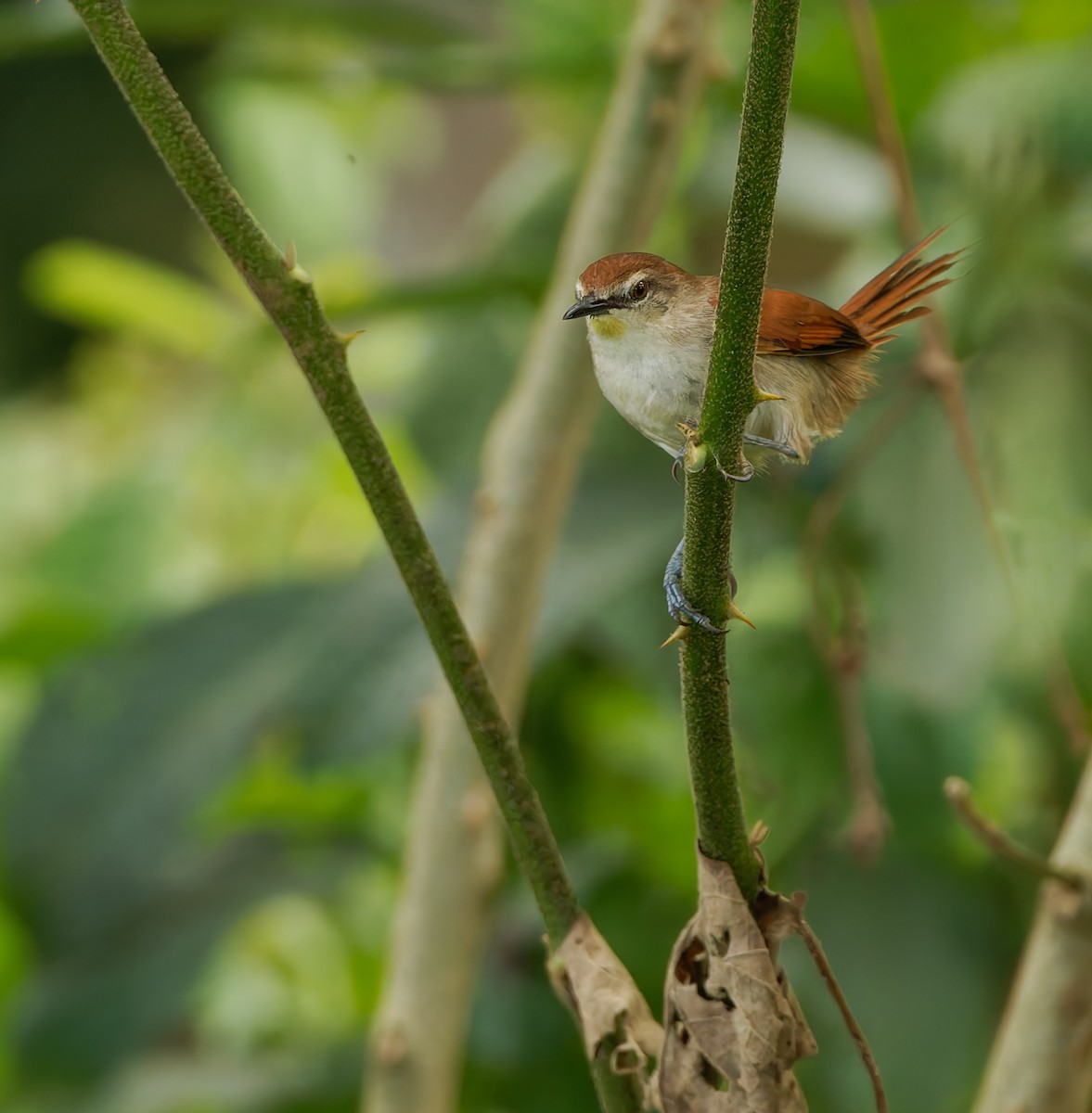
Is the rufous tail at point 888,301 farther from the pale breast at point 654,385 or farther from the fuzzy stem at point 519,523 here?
the fuzzy stem at point 519,523

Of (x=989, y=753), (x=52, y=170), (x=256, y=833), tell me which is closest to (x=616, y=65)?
(x=989, y=753)

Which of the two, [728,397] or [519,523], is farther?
[519,523]

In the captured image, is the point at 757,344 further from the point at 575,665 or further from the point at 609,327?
the point at 575,665

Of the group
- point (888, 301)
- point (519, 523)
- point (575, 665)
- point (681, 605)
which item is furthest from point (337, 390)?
point (575, 665)

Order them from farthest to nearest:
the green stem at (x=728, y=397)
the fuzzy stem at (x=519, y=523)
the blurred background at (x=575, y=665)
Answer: the blurred background at (x=575, y=665) < the fuzzy stem at (x=519, y=523) < the green stem at (x=728, y=397)

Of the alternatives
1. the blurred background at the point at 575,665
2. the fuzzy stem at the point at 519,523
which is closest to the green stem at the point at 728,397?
the blurred background at the point at 575,665

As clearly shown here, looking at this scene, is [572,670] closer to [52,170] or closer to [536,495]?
[536,495]
